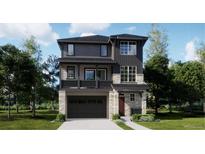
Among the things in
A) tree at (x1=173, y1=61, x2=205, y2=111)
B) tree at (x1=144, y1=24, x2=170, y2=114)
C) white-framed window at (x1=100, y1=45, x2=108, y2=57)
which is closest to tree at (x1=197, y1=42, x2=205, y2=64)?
tree at (x1=173, y1=61, x2=205, y2=111)

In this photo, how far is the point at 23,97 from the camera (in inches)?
1107

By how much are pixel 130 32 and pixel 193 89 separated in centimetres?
833

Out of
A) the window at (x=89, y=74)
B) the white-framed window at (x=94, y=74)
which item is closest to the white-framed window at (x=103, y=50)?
the white-framed window at (x=94, y=74)

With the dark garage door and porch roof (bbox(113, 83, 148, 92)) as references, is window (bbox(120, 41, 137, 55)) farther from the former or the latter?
the dark garage door

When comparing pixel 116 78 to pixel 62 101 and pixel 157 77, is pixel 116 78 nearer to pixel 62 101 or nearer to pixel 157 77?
pixel 157 77

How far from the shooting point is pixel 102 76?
83.6 ft

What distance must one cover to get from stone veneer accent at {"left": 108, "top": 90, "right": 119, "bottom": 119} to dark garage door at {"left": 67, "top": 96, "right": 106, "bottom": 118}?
2.80 ft

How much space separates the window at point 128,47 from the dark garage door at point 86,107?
418cm

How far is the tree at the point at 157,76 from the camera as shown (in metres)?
27.0

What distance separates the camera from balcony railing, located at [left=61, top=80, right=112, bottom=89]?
24188mm

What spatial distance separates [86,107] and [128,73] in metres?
4.45

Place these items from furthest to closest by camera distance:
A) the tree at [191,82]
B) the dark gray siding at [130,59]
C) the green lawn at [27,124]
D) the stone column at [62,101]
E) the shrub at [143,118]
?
the tree at [191,82], the dark gray siding at [130,59], the stone column at [62,101], the shrub at [143,118], the green lawn at [27,124]

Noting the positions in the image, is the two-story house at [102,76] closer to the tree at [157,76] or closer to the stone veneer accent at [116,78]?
the stone veneer accent at [116,78]
